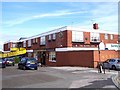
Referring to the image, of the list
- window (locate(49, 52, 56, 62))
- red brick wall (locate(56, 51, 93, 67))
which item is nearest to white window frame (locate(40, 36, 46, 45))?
window (locate(49, 52, 56, 62))

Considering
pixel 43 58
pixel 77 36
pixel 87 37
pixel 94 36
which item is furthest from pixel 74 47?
pixel 43 58

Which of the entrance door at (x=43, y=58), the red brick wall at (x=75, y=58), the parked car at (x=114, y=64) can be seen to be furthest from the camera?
the entrance door at (x=43, y=58)

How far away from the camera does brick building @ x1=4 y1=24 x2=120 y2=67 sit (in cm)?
3320

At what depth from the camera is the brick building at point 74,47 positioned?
33.2 meters

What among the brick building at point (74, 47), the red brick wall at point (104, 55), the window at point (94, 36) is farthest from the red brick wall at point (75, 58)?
the window at point (94, 36)

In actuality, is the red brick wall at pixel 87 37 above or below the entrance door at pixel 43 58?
above

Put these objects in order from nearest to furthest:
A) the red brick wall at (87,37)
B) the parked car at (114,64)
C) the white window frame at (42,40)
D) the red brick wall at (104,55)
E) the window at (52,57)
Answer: the parked car at (114,64) < the red brick wall at (104,55) < the window at (52,57) < the red brick wall at (87,37) < the white window frame at (42,40)

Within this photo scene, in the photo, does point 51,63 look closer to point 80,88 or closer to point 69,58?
point 69,58

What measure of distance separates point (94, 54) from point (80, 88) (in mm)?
18572

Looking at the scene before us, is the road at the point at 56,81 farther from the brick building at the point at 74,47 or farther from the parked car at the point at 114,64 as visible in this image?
the brick building at the point at 74,47

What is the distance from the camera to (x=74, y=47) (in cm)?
3884

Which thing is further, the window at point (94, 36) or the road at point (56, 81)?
the window at point (94, 36)

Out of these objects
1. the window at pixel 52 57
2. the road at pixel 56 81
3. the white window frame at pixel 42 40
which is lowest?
the road at pixel 56 81

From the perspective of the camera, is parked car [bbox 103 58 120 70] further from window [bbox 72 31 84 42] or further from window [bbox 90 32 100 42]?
window [bbox 90 32 100 42]
